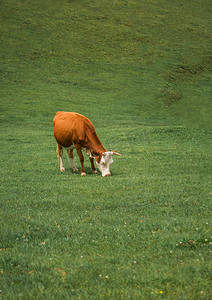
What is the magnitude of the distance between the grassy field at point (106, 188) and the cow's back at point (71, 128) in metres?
1.51

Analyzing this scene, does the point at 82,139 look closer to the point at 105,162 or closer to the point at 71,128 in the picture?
the point at 71,128

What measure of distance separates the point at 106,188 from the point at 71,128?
13.3ft

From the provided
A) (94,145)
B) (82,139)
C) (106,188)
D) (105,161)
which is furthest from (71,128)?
(106,188)

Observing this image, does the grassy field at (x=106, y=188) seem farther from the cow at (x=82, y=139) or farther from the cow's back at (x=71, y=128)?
the cow's back at (x=71, y=128)

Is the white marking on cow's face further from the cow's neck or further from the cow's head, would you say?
the cow's neck

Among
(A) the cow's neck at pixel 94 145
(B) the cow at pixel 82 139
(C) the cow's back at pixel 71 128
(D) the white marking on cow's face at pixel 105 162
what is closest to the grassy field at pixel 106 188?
(D) the white marking on cow's face at pixel 105 162

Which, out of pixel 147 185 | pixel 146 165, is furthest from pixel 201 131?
pixel 147 185

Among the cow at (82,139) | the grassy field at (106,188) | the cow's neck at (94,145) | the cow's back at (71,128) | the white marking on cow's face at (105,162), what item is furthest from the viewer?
the cow's back at (71,128)

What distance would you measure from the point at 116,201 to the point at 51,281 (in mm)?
4561

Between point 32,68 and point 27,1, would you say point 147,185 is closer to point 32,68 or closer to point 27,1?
point 32,68

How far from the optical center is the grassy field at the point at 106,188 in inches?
223

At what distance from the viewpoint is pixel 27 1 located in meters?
70.1

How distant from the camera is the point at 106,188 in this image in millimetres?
11688

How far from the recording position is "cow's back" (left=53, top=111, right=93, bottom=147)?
14.6 m
